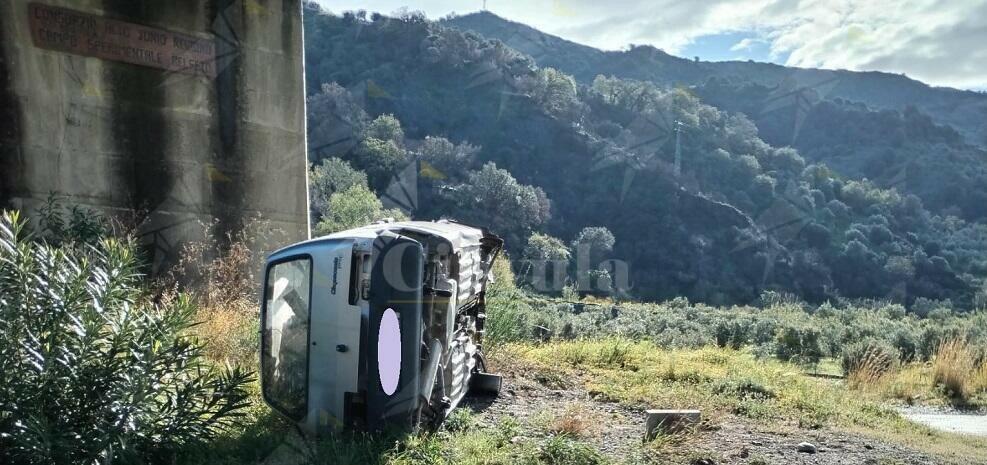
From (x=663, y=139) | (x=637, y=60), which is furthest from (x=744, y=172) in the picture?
(x=637, y=60)

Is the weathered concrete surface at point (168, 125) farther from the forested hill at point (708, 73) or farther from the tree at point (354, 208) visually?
the forested hill at point (708, 73)

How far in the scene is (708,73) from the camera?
16075 centimetres

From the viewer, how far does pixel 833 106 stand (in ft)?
383

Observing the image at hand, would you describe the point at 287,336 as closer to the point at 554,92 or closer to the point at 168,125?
the point at 168,125

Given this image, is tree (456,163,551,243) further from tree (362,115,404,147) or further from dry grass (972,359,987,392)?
dry grass (972,359,987,392)

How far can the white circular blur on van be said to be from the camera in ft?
15.7

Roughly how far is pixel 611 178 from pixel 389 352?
82.6 metres

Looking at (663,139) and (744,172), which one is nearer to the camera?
(744,172)

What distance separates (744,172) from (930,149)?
32080mm

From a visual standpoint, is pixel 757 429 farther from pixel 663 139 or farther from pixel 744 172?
pixel 663 139

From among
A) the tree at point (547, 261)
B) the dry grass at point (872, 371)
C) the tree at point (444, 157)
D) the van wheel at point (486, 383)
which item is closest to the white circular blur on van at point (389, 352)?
the van wheel at point (486, 383)

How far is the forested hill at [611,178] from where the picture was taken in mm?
68188

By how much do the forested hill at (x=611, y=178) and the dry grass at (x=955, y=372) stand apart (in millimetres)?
45893

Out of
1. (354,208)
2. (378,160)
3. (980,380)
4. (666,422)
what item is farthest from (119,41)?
(378,160)
